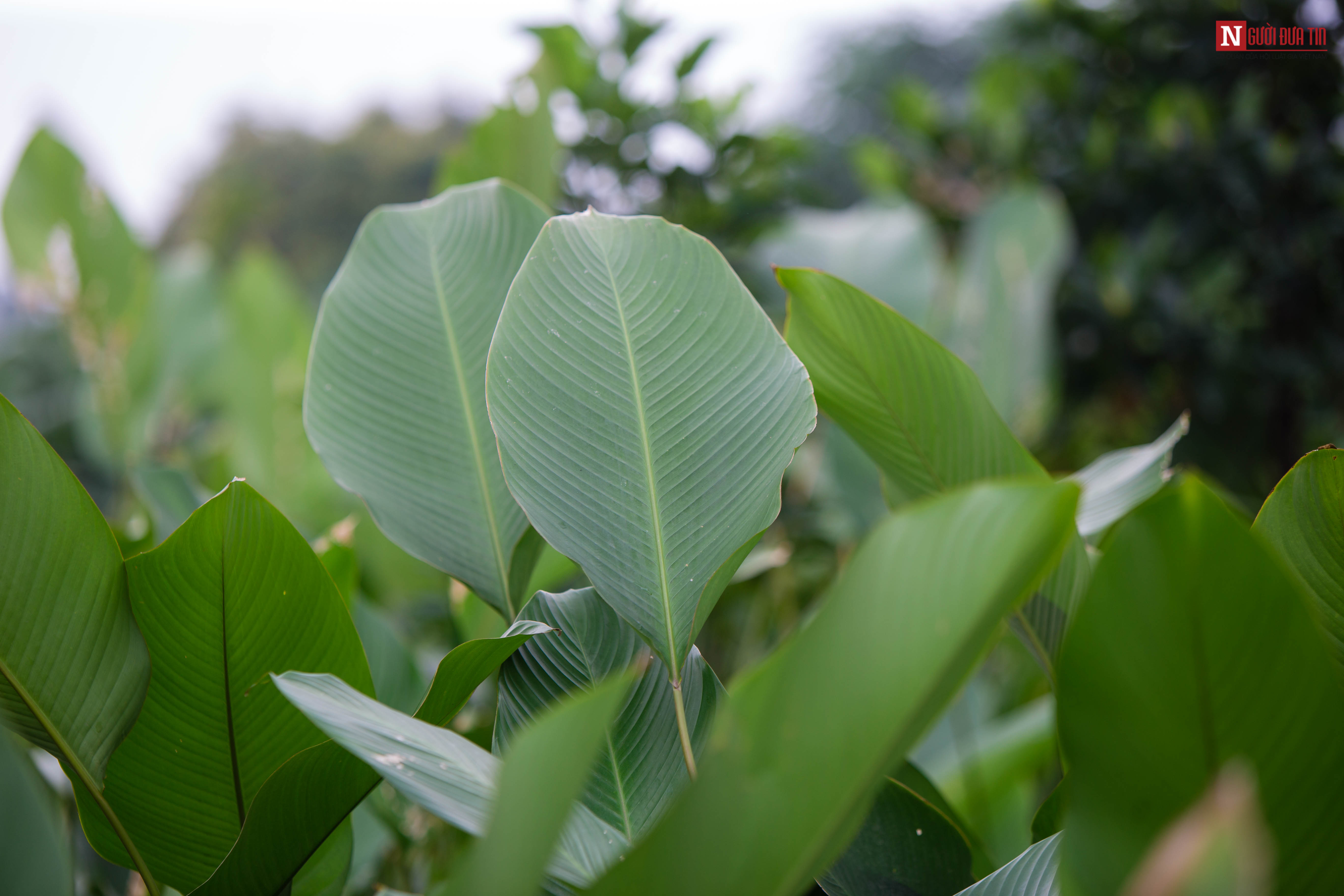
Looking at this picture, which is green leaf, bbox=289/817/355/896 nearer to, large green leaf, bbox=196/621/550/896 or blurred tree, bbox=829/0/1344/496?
large green leaf, bbox=196/621/550/896

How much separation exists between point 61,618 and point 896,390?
1.33 ft

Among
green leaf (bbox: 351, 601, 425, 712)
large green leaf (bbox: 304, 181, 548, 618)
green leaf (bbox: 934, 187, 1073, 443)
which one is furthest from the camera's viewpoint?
green leaf (bbox: 934, 187, 1073, 443)

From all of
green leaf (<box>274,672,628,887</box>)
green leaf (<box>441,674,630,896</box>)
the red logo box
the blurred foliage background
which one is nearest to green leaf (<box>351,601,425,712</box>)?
the blurred foliage background

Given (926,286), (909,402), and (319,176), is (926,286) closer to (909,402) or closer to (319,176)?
(909,402)

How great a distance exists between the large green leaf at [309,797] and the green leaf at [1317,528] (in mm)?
333

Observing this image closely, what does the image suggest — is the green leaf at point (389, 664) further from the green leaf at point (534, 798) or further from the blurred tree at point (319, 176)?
the blurred tree at point (319, 176)

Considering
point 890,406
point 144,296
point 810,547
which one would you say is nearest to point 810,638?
point 890,406

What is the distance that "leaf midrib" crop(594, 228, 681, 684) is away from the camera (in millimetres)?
377

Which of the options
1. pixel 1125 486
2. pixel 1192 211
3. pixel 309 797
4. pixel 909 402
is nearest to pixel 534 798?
pixel 309 797

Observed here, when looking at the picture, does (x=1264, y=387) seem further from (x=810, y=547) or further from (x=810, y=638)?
(x=810, y=638)

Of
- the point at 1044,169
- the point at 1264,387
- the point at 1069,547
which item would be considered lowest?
the point at 1264,387

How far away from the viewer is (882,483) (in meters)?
0.52

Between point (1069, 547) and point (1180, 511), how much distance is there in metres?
0.21

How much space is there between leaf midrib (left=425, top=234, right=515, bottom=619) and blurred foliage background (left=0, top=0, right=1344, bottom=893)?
0.36 feet
